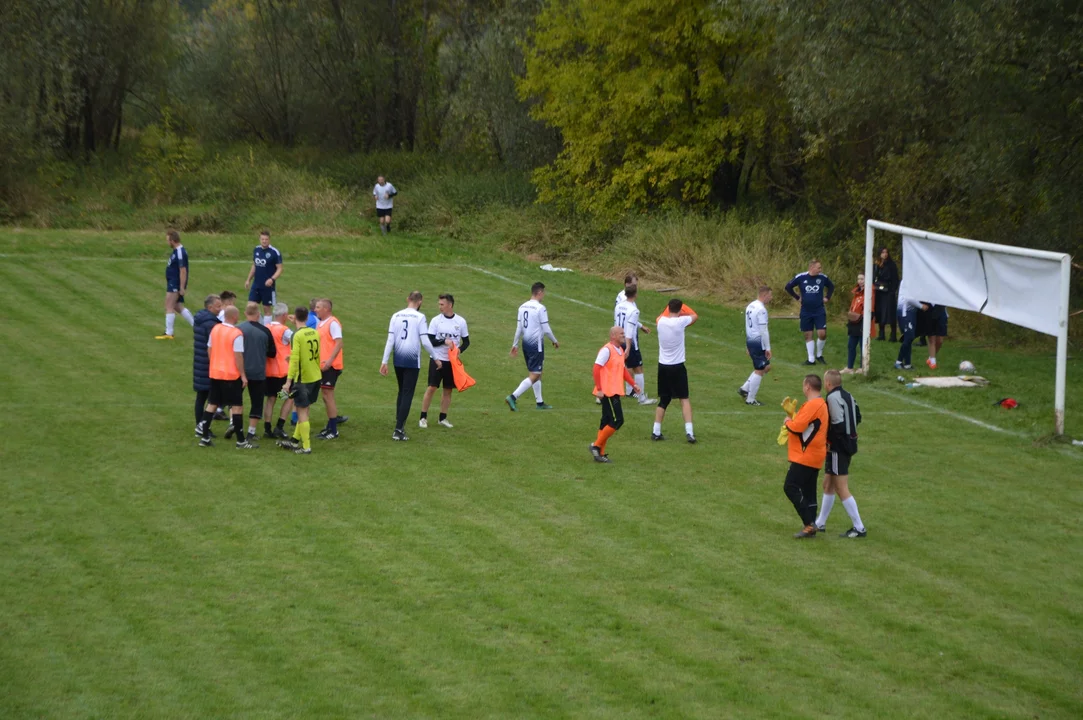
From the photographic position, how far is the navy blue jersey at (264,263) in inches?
860

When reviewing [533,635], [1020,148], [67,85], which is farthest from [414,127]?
[533,635]

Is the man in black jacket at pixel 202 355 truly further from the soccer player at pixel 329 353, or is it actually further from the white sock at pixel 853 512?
the white sock at pixel 853 512

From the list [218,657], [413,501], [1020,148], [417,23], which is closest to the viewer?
[218,657]

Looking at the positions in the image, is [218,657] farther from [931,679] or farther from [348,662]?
[931,679]

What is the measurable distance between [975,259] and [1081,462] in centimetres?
410

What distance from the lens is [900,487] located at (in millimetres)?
13555

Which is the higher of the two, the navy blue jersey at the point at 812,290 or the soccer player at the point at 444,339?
the navy blue jersey at the point at 812,290

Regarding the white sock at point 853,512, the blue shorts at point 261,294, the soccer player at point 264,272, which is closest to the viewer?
the white sock at point 853,512

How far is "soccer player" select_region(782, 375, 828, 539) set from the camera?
10914 mm

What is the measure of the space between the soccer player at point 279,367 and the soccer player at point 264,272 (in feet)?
23.2

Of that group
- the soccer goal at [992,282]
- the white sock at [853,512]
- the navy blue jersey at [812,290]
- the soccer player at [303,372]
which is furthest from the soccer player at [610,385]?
the navy blue jersey at [812,290]

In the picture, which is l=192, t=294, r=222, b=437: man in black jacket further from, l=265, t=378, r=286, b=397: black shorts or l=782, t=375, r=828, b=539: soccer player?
l=782, t=375, r=828, b=539: soccer player

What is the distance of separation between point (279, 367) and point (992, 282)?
→ 35.4 ft

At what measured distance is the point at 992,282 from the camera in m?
17.3
